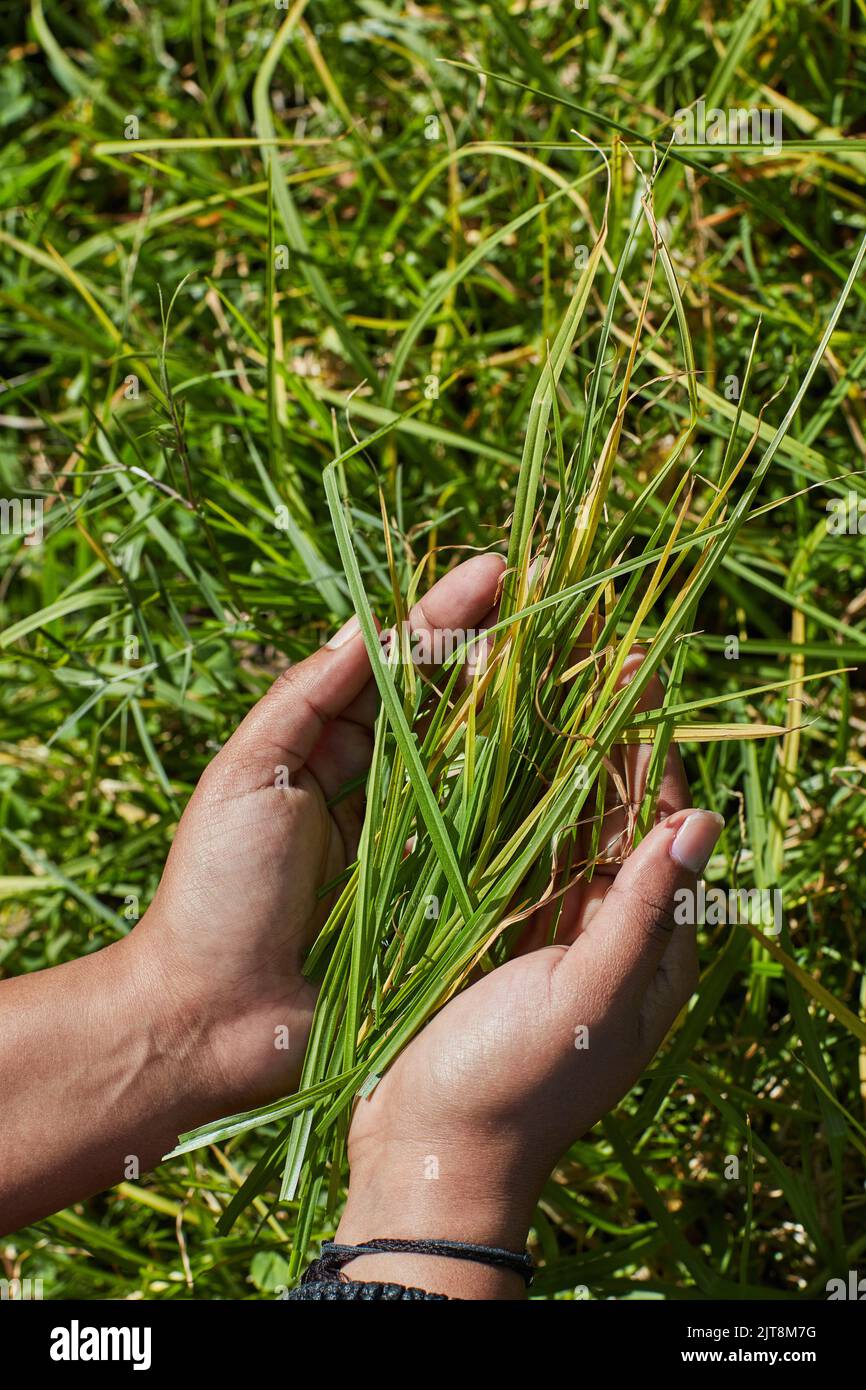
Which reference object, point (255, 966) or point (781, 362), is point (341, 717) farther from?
point (781, 362)

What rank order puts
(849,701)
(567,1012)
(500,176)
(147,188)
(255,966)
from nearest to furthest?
(567,1012)
(255,966)
(849,701)
(500,176)
(147,188)

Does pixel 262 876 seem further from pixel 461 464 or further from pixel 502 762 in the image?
pixel 461 464

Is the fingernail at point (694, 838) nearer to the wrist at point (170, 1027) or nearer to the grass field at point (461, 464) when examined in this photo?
the grass field at point (461, 464)

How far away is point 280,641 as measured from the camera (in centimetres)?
141

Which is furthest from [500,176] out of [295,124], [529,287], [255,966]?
[255,966]

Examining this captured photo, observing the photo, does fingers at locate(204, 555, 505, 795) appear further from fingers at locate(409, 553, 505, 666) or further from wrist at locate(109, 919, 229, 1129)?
wrist at locate(109, 919, 229, 1129)

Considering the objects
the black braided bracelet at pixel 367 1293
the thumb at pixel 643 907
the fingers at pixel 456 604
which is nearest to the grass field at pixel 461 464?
the fingers at pixel 456 604

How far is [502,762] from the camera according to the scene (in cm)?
107

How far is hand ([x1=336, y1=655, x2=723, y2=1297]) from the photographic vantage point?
0.98 m

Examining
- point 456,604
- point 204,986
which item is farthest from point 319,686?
point 204,986

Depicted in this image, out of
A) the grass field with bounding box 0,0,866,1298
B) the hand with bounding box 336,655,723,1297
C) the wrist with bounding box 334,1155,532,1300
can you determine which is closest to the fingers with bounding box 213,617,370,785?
the grass field with bounding box 0,0,866,1298

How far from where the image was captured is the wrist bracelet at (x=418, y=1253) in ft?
3.21

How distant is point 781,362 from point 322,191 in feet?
2.80

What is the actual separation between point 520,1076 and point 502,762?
0.30m
